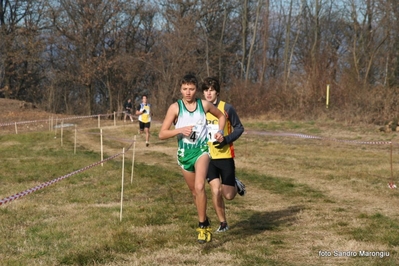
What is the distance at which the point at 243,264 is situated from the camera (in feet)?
18.1

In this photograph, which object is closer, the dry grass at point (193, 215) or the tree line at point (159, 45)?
the dry grass at point (193, 215)

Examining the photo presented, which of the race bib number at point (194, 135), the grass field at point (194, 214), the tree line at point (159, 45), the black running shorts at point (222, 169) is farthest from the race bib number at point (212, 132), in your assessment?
the tree line at point (159, 45)

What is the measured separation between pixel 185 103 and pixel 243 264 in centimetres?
190

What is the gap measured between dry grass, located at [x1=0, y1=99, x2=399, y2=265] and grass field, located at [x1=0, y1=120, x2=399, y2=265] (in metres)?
0.02

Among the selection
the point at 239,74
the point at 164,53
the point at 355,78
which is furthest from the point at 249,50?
the point at 355,78

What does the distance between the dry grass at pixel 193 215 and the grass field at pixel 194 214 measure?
2 centimetres

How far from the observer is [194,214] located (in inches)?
318

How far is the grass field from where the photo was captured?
19.3ft

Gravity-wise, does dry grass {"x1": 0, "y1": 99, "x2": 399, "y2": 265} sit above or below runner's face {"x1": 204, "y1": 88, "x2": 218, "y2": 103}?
below

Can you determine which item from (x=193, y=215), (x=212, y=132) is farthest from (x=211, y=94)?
(x=193, y=215)

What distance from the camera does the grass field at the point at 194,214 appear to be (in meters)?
5.89

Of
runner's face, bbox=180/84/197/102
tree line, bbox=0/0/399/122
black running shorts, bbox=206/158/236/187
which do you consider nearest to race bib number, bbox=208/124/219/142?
runner's face, bbox=180/84/197/102

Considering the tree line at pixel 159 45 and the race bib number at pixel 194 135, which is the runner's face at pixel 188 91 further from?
the tree line at pixel 159 45

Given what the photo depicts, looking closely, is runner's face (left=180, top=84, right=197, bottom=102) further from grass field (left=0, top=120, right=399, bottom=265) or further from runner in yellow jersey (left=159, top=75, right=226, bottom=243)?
grass field (left=0, top=120, right=399, bottom=265)
